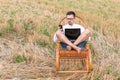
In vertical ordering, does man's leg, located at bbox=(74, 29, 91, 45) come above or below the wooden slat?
above

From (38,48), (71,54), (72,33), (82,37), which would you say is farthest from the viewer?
(38,48)

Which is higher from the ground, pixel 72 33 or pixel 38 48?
pixel 72 33

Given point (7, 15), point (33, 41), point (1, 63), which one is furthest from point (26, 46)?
point (7, 15)

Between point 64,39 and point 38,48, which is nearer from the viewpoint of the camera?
point 64,39

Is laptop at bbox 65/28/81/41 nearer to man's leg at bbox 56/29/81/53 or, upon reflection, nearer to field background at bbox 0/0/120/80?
Answer: man's leg at bbox 56/29/81/53

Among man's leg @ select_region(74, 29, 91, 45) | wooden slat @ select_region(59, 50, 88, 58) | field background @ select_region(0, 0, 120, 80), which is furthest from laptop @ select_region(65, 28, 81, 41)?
field background @ select_region(0, 0, 120, 80)

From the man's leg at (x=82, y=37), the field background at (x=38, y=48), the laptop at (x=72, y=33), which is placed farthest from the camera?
the laptop at (x=72, y=33)

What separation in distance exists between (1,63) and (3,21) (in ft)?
7.98

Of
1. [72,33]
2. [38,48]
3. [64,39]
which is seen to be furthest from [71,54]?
[38,48]

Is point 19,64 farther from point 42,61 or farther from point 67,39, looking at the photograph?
point 67,39

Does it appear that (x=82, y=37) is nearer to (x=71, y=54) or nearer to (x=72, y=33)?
(x=72, y=33)

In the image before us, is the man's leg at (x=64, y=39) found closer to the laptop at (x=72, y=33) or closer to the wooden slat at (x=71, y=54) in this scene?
the wooden slat at (x=71, y=54)

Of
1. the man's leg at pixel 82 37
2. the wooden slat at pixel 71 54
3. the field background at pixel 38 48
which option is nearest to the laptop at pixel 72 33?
the man's leg at pixel 82 37

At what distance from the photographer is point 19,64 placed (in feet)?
20.3
